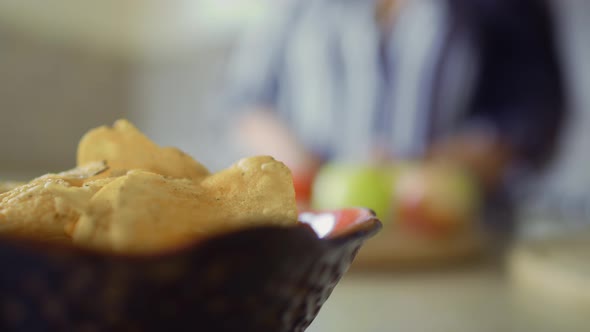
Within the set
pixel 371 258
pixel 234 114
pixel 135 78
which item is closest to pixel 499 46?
pixel 234 114

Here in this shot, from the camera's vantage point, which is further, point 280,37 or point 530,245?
point 280,37

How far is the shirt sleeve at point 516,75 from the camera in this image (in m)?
1.85

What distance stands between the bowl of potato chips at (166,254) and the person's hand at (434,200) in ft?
2.78

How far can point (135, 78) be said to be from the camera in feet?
11.6

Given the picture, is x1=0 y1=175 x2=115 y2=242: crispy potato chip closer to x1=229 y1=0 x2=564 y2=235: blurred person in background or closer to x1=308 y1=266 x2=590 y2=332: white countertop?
x1=308 y1=266 x2=590 y2=332: white countertop

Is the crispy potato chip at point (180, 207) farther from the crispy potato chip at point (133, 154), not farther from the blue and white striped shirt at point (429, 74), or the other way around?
the blue and white striped shirt at point (429, 74)

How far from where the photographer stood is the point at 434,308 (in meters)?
0.64

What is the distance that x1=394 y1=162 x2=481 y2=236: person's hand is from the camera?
110 cm

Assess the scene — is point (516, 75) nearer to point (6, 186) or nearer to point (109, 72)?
point (6, 186)

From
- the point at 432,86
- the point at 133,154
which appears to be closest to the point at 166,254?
the point at 133,154

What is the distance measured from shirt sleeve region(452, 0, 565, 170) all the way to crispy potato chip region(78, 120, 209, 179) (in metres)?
1.64

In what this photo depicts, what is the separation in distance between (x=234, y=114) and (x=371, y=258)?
154cm

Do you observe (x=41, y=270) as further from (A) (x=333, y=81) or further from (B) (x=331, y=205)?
(A) (x=333, y=81)

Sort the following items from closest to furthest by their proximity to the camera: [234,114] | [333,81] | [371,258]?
[371,258], [333,81], [234,114]
